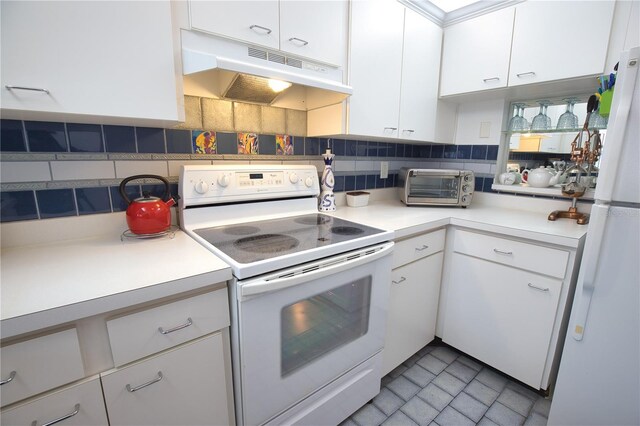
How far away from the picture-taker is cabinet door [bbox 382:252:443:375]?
1521mm

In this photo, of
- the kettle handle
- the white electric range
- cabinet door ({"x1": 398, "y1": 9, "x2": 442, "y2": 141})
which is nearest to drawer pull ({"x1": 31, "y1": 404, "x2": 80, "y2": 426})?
the white electric range

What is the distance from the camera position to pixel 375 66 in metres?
1.57

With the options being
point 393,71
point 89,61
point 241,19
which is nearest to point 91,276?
point 89,61

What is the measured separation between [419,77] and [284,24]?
3.24ft

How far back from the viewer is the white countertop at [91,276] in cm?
65

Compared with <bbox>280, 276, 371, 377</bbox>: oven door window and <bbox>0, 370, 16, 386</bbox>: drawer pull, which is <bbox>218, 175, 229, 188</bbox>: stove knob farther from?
<bbox>0, 370, 16, 386</bbox>: drawer pull

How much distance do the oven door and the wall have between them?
75 centimetres

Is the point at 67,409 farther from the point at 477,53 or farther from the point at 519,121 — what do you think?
the point at 519,121

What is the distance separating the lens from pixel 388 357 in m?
1.55

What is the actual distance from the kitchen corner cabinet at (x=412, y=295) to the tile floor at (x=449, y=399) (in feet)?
0.39

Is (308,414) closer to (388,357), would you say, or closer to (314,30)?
(388,357)

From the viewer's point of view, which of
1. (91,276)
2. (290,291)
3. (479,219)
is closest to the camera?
(91,276)

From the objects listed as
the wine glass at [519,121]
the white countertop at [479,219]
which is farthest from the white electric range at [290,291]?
the wine glass at [519,121]

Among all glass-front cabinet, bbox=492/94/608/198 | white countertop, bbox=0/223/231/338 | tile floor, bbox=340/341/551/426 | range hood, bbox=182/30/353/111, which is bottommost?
tile floor, bbox=340/341/551/426
